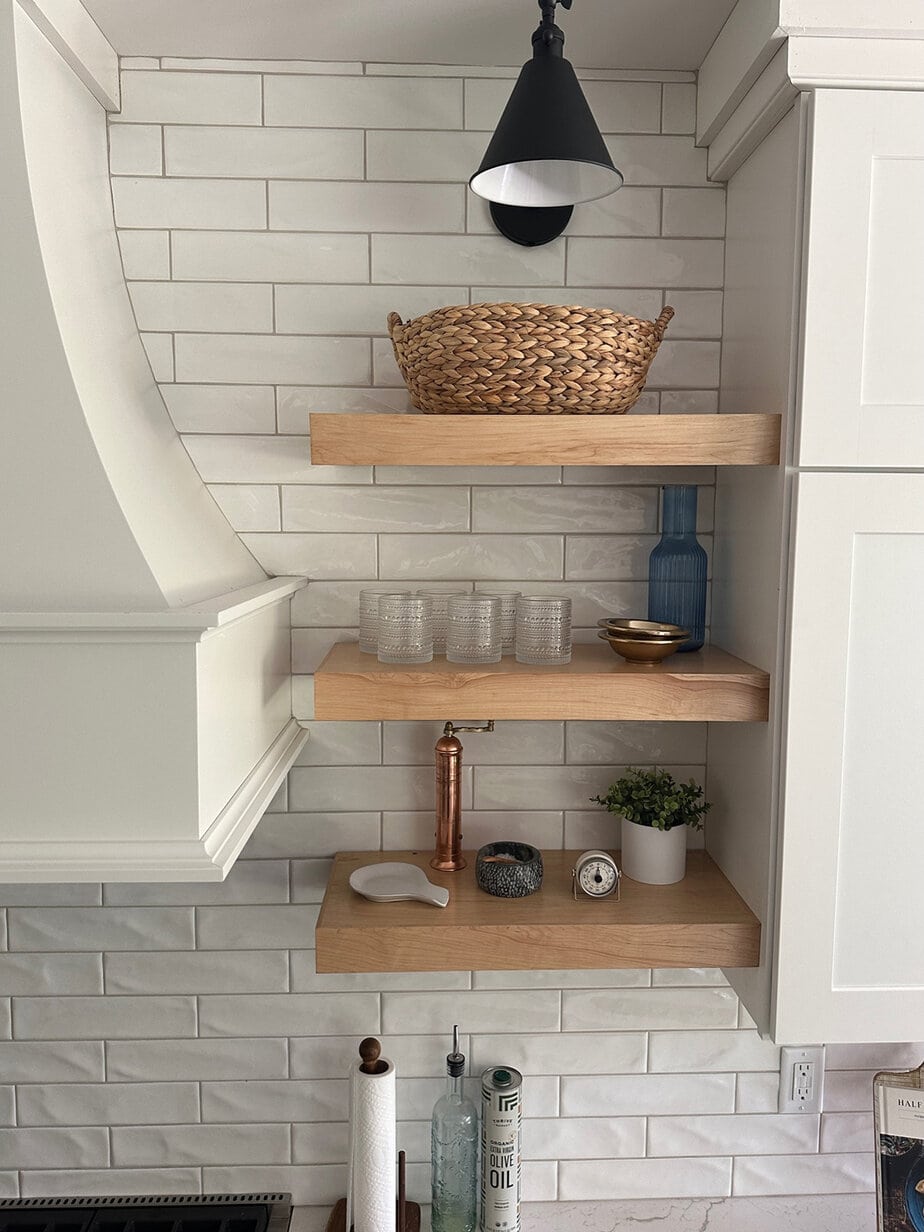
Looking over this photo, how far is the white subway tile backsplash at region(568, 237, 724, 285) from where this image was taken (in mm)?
1448

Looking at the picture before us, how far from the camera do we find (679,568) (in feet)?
4.70

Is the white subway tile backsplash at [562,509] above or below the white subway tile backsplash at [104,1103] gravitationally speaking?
above

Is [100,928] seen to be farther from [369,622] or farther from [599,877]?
[599,877]

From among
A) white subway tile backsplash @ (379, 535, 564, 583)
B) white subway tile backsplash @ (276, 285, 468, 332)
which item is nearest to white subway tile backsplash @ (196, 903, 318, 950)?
Answer: white subway tile backsplash @ (379, 535, 564, 583)

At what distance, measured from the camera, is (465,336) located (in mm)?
1168

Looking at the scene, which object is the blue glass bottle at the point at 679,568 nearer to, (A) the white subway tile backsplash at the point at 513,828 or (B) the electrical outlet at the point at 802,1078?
(A) the white subway tile backsplash at the point at 513,828

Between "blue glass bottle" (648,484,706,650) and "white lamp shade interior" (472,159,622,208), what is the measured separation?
46 cm

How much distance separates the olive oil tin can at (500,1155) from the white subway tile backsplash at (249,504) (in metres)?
0.97

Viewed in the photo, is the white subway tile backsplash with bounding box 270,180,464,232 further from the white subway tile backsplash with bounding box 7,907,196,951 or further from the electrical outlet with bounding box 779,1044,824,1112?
the electrical outlet with bounding box 779,1044,824,1112

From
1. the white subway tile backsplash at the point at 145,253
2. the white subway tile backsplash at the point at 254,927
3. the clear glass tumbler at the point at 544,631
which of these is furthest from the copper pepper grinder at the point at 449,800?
the white subway tile backsplash at the point at 145,253

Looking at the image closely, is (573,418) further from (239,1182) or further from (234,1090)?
(239,1182)

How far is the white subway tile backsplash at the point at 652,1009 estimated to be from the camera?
155 centimetres

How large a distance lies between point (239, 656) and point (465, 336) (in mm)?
505

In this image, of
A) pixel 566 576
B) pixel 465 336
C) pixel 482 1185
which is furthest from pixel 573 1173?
pixel 465 336
